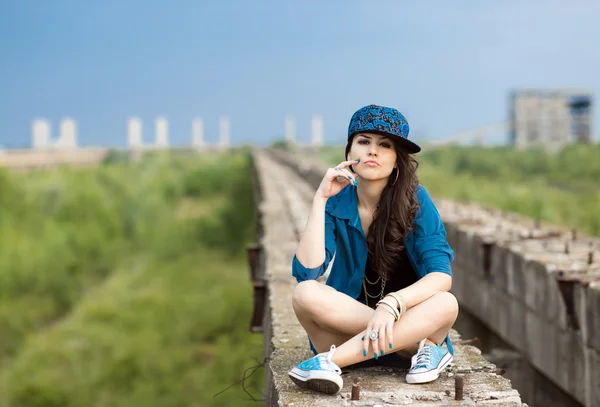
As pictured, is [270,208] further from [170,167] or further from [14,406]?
[170,167]

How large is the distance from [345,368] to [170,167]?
60.8 meters

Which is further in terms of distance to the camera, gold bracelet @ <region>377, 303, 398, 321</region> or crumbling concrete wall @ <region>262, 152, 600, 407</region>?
crumbling concrete wall @ <region>262, 152, 600, 407</region>

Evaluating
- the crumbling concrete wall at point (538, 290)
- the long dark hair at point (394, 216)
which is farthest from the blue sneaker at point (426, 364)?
the crumbling concrete wall at point (538, 290)

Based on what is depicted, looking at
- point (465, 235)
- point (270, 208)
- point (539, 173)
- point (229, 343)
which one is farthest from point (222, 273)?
point (539, 173)

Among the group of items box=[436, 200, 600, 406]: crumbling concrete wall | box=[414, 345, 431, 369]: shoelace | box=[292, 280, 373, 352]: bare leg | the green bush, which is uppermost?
box=[292, 280, 373, 352]: bare leg

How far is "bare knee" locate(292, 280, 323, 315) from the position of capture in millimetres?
3521

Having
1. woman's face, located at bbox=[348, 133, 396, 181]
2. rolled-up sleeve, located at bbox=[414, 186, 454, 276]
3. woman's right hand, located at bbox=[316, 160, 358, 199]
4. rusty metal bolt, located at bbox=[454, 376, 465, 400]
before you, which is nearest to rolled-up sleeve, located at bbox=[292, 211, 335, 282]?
woman's right hand, located at bbox=[316, 160, 358, 199]

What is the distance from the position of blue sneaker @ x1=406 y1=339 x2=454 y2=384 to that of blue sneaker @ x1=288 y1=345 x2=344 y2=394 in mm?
336

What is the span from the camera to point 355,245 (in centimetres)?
369

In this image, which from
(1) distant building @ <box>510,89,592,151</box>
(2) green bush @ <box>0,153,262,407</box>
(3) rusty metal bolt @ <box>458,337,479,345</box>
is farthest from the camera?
(1) distant building @ <box>510,89,592,151</box>

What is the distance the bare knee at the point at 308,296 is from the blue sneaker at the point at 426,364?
48cm

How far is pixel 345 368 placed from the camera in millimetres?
3727

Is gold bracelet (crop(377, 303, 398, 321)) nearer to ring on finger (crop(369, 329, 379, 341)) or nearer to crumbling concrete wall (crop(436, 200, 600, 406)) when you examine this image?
ring on finger (crop(369, 329, 379, 341))

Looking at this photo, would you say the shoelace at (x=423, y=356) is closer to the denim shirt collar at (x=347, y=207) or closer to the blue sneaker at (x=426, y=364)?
the blue sneaker at (x=426, y=364)
